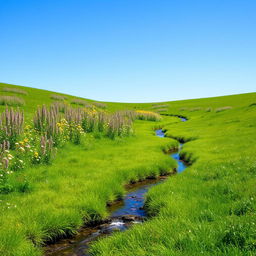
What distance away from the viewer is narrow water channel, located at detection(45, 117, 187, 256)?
756cm

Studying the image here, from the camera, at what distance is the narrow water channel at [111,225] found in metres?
7.56

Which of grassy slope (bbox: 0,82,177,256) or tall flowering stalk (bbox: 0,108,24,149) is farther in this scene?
tall flowering stalk (bbox: 0,108,24,149)

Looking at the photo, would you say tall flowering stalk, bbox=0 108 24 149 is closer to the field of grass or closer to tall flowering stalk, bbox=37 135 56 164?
tall flowering stalk, bbox=37 135 56 164

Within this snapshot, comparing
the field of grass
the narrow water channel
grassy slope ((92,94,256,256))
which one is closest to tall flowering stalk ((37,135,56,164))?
the field of grass

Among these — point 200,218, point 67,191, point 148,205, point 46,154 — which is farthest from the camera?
point 46,154

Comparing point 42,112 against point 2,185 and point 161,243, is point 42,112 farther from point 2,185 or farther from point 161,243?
point 161,243

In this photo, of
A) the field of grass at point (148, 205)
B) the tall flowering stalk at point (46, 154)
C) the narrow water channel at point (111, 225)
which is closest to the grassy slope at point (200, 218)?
the field of grass at point (148, 205)

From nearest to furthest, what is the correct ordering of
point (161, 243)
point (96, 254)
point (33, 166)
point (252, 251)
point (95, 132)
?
1. point (252, 251)
2. point (161, 243)
3. point (96, 254)
4. point (33, 166)
5. point (95, 132)

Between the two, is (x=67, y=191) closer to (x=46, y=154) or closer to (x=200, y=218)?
(x=46, y=154)

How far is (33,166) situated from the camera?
1290cm

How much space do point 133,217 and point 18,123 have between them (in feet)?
33.0

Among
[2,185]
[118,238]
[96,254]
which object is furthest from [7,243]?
[2,185]

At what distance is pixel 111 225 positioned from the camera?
9.10 metres

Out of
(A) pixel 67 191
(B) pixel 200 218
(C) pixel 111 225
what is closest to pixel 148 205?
(C) pixel 111 225
